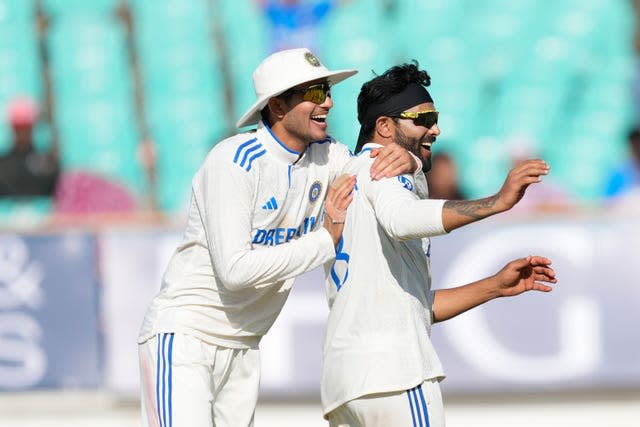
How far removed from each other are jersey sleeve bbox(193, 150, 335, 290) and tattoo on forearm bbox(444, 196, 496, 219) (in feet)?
1.66

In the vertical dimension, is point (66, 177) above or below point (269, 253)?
above

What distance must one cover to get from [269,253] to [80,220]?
4991 millimetres

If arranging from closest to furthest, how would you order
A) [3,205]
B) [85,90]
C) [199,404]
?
[199,404]
[3,205]
[85,90]

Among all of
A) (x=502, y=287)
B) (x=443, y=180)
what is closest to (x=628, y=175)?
(x=443, y=180)

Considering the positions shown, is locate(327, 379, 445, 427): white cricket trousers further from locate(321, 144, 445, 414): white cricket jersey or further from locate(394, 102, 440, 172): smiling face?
locate(394, 102, 440, 172): smiling face

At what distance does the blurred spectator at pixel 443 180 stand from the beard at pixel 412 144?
5402mm

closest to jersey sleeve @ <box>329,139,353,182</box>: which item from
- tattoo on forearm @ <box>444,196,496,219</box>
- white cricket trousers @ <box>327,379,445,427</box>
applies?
tattoo on forearm @ <box>444,196,496,219</box>

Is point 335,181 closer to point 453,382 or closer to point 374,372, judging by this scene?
point 374,372

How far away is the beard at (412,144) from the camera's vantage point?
425cm

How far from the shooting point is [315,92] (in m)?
4.30

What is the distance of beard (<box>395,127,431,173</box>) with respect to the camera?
4250 mm

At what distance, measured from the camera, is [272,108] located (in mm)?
4355

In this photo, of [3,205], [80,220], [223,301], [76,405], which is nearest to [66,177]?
[3,205]

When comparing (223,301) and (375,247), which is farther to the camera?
(223,301)
